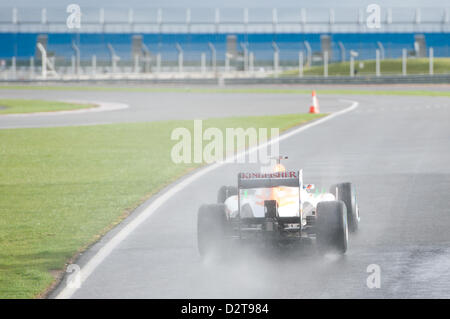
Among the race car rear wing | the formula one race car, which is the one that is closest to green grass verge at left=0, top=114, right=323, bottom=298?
the formula one race car

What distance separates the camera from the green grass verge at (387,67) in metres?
75.3

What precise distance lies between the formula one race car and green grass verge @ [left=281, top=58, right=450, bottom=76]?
66.4 metres

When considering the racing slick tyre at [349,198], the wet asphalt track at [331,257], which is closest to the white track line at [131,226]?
the wet asphalt track at [331,257]

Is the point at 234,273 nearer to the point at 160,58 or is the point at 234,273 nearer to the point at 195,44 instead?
the point at 160,58

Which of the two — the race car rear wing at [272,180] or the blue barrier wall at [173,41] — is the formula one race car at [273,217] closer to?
the race car rear wing at [272,180]

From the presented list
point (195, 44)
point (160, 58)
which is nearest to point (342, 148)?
point (160, 58)

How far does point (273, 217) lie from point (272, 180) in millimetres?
527

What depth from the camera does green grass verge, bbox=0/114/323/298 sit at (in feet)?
30.2

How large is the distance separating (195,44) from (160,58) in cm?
1561

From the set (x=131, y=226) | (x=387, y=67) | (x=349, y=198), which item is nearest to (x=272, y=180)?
(x=349, y=198)
